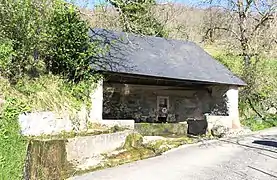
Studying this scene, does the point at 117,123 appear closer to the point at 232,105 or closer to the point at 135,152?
the point at 135,152

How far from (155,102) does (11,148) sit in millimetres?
12839

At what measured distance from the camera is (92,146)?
9.29m

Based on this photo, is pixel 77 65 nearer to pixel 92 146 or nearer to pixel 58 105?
pixel 58 105

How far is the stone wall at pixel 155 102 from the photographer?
55.2 feet

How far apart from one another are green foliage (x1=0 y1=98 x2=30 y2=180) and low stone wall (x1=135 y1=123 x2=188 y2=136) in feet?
31.4

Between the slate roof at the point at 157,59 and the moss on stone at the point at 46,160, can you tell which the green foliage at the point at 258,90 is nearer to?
the slate roof at the point at 157,59

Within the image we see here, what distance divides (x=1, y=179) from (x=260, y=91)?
15.9 meters

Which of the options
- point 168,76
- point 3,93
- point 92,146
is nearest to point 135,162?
point 92,146

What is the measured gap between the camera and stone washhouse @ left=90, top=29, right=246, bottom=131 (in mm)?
13805

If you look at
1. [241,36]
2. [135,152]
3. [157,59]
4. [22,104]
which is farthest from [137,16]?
[241,36]

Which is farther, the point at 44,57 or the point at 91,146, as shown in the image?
the point at 44,57

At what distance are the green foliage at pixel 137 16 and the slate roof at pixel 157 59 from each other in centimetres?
77

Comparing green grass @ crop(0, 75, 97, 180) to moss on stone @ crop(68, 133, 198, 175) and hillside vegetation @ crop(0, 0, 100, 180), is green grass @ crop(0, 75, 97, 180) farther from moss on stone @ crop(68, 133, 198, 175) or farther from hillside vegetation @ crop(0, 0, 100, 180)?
moss on stone @ crop(68, 133, 198, 175)

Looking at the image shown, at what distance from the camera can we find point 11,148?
5867 millimetres
